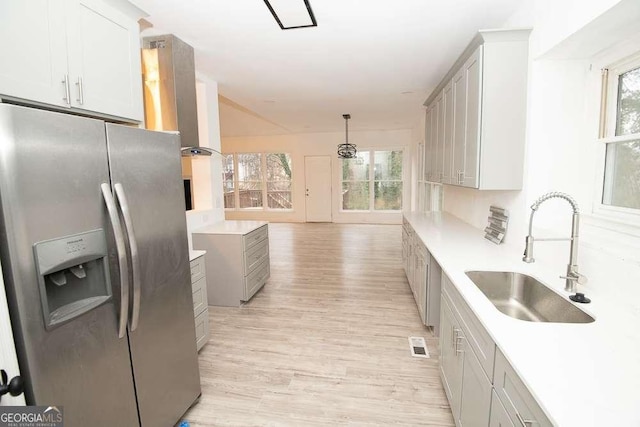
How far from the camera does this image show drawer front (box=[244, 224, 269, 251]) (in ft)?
12.0

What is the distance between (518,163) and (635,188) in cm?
73

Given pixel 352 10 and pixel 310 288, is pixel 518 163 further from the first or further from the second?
pixel 310 288

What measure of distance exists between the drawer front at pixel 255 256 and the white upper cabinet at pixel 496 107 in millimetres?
2482

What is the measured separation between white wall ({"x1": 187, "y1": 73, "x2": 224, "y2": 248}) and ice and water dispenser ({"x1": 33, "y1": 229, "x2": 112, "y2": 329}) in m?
2.27

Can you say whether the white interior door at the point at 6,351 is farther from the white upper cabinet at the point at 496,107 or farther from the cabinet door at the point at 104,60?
the white upper cabinet at the point at 496,107

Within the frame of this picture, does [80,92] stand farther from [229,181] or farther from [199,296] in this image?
[229,181]

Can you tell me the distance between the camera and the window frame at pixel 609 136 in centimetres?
170

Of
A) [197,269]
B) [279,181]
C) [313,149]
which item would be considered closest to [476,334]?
[197,269]

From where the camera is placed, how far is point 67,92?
1.58 meters

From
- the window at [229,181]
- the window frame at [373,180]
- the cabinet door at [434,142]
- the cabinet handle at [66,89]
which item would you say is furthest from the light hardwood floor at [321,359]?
the window at [229,181]

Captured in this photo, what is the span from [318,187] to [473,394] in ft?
27.0

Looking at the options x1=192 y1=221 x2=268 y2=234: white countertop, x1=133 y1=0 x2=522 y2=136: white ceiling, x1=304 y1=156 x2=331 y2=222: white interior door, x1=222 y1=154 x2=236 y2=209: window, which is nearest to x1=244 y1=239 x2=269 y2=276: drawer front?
x1=192 y1=221 x2=268 y2=234: white countertop

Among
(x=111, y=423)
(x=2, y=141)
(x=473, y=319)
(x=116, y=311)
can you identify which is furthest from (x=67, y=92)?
(x=473, y=319)

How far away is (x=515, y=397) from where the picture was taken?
1.07 meters
